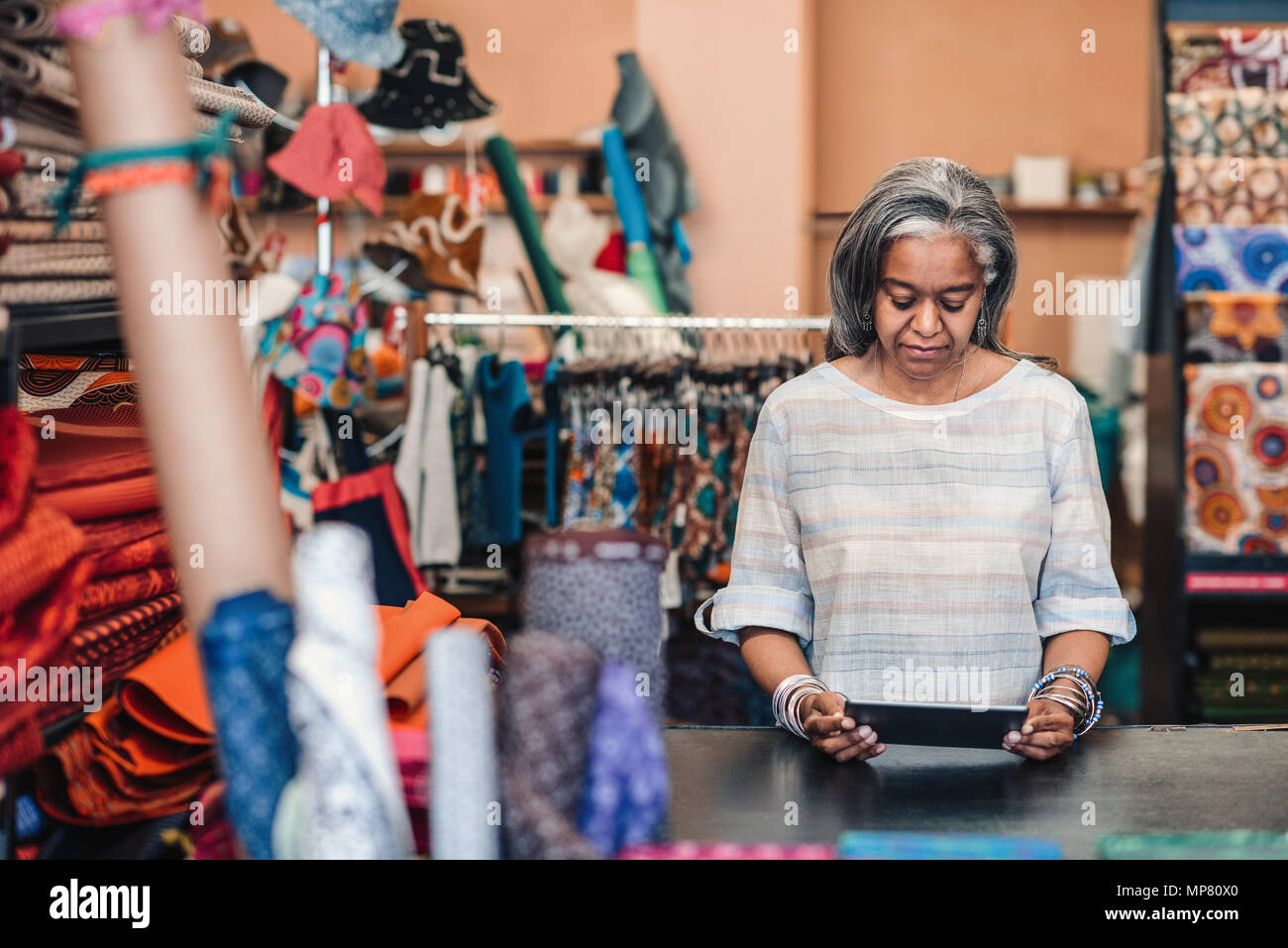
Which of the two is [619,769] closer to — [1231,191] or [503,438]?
[503,438]

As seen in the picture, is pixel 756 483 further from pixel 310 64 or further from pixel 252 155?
pixel 310 64

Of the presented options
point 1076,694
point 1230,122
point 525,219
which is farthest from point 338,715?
point 1230,122

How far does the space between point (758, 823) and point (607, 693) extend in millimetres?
345

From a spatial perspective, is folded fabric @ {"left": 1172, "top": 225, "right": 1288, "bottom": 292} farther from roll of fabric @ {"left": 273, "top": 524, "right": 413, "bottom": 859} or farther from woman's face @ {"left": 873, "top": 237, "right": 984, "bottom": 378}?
roll of fabric @ {"left": 273, "top": 524, "right": 413, "bottom": 859}

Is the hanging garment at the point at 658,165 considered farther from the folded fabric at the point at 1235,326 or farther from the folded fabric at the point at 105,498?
the folded fabric at the point at 105,498

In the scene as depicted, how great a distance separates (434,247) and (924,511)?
2157mm

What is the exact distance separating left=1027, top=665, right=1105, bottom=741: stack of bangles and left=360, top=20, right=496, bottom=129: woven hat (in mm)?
2675

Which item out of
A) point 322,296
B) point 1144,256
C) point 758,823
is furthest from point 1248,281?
point 758,823

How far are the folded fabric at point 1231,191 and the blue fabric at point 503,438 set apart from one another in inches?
77.9

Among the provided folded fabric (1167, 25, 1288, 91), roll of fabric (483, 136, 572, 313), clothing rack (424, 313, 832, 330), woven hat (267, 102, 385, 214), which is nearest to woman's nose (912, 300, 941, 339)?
woven hat (267, 102, 385, 214)

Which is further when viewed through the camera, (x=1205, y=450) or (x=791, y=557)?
(x=1205, y=450)

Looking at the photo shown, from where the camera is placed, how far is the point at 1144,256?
3.64 m

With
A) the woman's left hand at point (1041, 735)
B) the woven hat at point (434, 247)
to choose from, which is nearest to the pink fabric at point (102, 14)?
the woman's left hand at point (1041, 735)

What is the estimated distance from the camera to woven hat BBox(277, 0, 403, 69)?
150 cm
